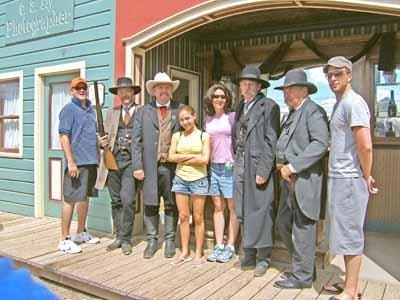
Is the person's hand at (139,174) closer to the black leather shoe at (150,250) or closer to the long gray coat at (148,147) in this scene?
the long gray coat at (148,147)

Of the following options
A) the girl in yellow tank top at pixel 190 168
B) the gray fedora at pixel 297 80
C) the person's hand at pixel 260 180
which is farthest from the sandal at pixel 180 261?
the gray fedora at pixel 297 80

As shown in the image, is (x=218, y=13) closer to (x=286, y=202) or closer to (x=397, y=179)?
(x=286, y=202)

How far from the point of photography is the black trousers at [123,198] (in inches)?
150

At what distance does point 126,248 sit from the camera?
3848 millimetres

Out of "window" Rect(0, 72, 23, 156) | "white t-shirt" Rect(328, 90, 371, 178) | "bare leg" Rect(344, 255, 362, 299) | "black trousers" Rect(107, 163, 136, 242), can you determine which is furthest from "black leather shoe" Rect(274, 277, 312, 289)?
"window" Rect(0, 72, 23, 156)

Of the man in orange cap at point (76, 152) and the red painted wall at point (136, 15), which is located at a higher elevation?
the red painted wall at point (136, 15)

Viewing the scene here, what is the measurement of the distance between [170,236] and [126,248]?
1.56 feet

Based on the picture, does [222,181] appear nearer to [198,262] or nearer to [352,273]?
[198,262]

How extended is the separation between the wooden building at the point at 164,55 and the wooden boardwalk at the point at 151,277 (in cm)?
88

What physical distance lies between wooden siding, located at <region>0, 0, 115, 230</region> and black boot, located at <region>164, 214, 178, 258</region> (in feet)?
3.81

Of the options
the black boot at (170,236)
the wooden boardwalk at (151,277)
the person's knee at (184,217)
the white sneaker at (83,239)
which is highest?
the person's knee at (184,217)

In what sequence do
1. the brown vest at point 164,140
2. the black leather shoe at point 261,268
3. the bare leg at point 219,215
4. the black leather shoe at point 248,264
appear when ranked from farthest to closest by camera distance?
the brown vest at point 164,140
the bare leg at point 219,215
the black leather shoe at point 248,264
the black leather shoe at point 261,268

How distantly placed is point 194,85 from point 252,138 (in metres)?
2.61

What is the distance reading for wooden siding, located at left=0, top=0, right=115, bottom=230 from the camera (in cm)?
464
